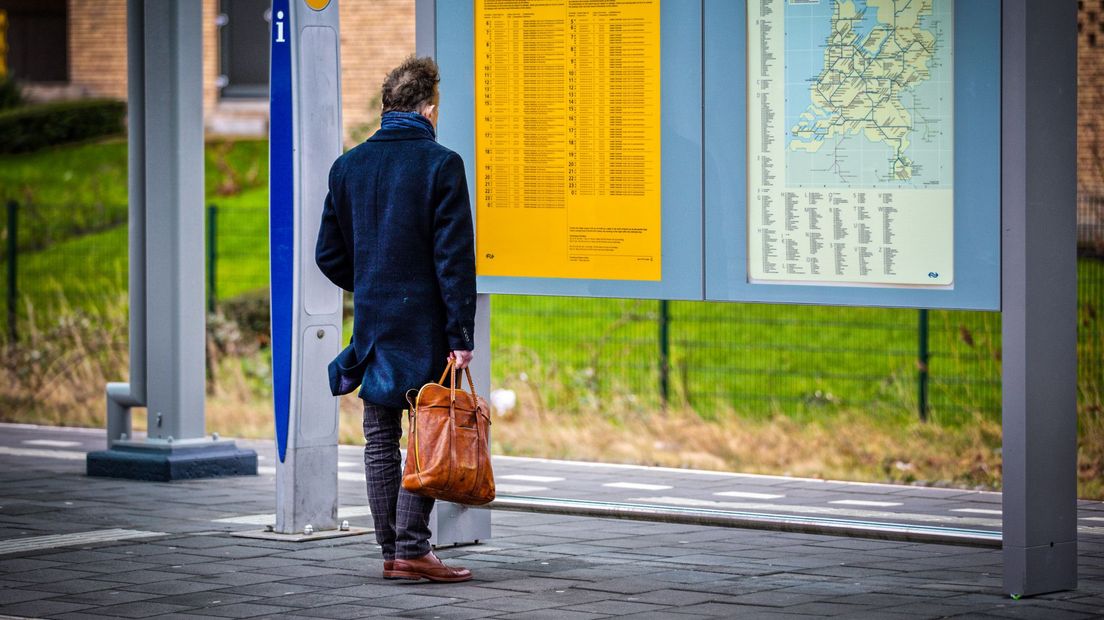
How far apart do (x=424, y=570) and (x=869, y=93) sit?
8.67 ft

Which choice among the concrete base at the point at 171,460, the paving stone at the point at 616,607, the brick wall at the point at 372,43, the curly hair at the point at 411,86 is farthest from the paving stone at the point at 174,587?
the brick wall at the point at 372,43

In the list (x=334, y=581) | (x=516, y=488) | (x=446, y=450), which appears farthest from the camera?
(x=516, y=488)

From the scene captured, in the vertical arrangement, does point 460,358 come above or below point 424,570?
above

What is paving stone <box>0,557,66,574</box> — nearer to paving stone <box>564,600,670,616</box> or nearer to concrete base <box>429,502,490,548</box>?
concrete base <box>429,502,490,548</box>

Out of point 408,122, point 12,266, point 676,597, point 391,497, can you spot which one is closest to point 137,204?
point 408,122

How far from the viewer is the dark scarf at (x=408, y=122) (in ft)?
23.6

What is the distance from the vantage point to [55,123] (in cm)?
2773

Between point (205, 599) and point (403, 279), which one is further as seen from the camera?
point (403, 279)

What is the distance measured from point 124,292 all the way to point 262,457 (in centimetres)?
701

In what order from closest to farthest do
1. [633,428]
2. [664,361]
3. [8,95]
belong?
[633,428], [664,361], [8,95]

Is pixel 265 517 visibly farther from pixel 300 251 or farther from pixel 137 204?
pixel 137 204

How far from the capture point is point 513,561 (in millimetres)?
7730

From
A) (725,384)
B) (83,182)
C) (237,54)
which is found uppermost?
(237,54)

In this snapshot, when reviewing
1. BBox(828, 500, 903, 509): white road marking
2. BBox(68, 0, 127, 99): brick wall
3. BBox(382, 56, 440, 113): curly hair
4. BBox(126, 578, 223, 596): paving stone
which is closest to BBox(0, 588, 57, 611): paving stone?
BBox(126, 578, 223, 596): paving stone
